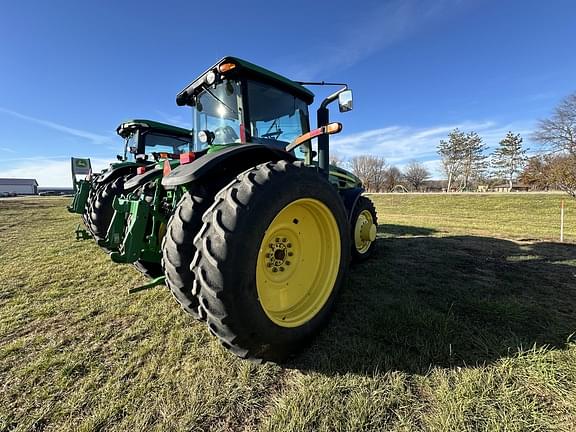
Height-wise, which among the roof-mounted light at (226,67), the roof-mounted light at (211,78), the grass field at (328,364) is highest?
the roof-mounted light at (226,67)

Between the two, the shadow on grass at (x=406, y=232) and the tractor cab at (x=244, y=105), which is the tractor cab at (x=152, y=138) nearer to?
the tractor cab at (x=244, y=105)

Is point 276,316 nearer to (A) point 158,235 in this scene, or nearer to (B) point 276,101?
(A) point 158,235

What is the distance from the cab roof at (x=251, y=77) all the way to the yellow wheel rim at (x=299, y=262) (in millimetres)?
1420

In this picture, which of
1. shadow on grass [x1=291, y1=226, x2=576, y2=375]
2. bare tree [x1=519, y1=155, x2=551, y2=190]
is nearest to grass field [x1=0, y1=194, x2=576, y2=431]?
shadow on grass [x1=291, y1=226, x2=576, y2=375]

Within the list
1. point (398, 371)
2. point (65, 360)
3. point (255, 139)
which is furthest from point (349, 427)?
point (255, 139)

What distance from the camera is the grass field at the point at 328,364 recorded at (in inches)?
56.9

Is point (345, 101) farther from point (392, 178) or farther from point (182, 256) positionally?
point (392, 178)

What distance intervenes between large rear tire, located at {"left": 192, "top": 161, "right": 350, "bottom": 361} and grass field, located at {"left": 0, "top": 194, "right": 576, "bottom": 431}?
253 millimetres

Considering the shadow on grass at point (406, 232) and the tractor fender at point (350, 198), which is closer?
the tractor fender at point (350, 198)

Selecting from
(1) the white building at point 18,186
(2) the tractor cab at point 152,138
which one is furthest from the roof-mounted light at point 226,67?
(1) the white building at point 18,186

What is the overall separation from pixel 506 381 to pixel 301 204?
162cm

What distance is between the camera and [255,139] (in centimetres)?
289

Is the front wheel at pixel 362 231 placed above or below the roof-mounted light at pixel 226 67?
below

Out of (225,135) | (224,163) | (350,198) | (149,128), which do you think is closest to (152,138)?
(149,128)
